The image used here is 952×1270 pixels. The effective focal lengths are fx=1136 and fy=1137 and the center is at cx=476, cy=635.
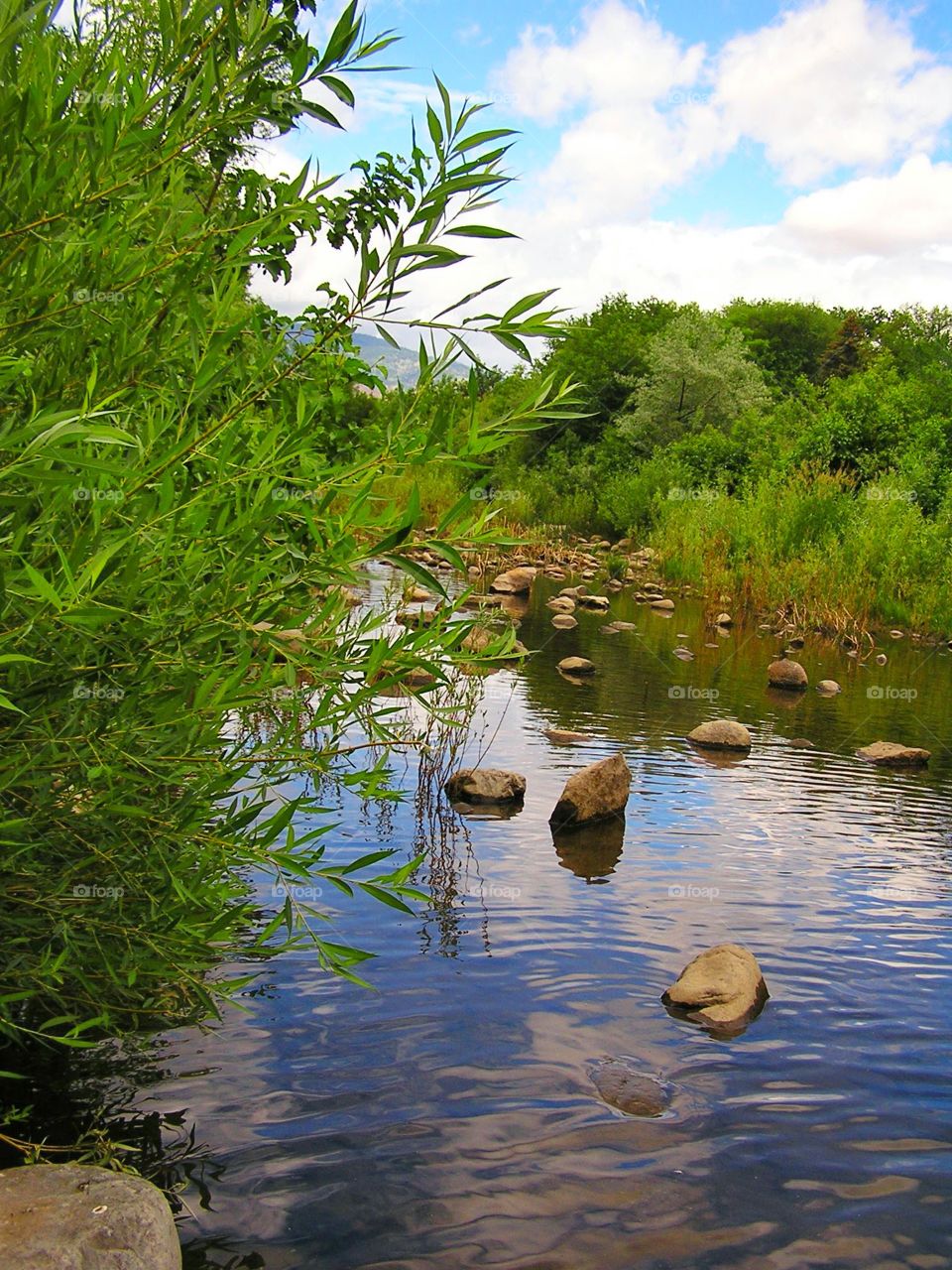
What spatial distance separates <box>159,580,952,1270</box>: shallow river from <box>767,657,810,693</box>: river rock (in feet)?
21.2

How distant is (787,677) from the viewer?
17.0m

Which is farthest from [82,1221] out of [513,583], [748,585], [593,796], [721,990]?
[748,585]

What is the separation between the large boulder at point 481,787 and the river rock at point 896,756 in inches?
187

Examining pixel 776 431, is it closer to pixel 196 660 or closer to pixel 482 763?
pixel 482 763

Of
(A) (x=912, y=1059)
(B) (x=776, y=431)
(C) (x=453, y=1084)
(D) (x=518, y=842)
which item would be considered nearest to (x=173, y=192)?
(C) (x=453, y=1084)

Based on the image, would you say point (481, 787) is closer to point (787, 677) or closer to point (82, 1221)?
point (82, 1221)

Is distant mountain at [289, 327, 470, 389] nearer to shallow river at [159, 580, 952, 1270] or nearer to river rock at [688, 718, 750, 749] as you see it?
shallow river at [159, 580, 952, 1270]

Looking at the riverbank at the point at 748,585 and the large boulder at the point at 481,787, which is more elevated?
the riverbank at the point at 748,585

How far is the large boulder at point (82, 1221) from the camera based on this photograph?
3.41 metres

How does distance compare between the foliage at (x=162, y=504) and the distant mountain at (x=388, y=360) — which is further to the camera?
the distant mountain at (x=388, y=360)

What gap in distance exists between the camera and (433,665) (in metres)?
3.54

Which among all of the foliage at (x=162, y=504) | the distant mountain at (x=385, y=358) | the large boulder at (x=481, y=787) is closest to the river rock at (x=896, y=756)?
the large boulder at (x=481, y=787)

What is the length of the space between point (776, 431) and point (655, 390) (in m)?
8.41

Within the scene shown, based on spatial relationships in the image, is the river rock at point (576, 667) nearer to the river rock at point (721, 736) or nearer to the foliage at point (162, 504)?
the river rock at point (721, 736)
